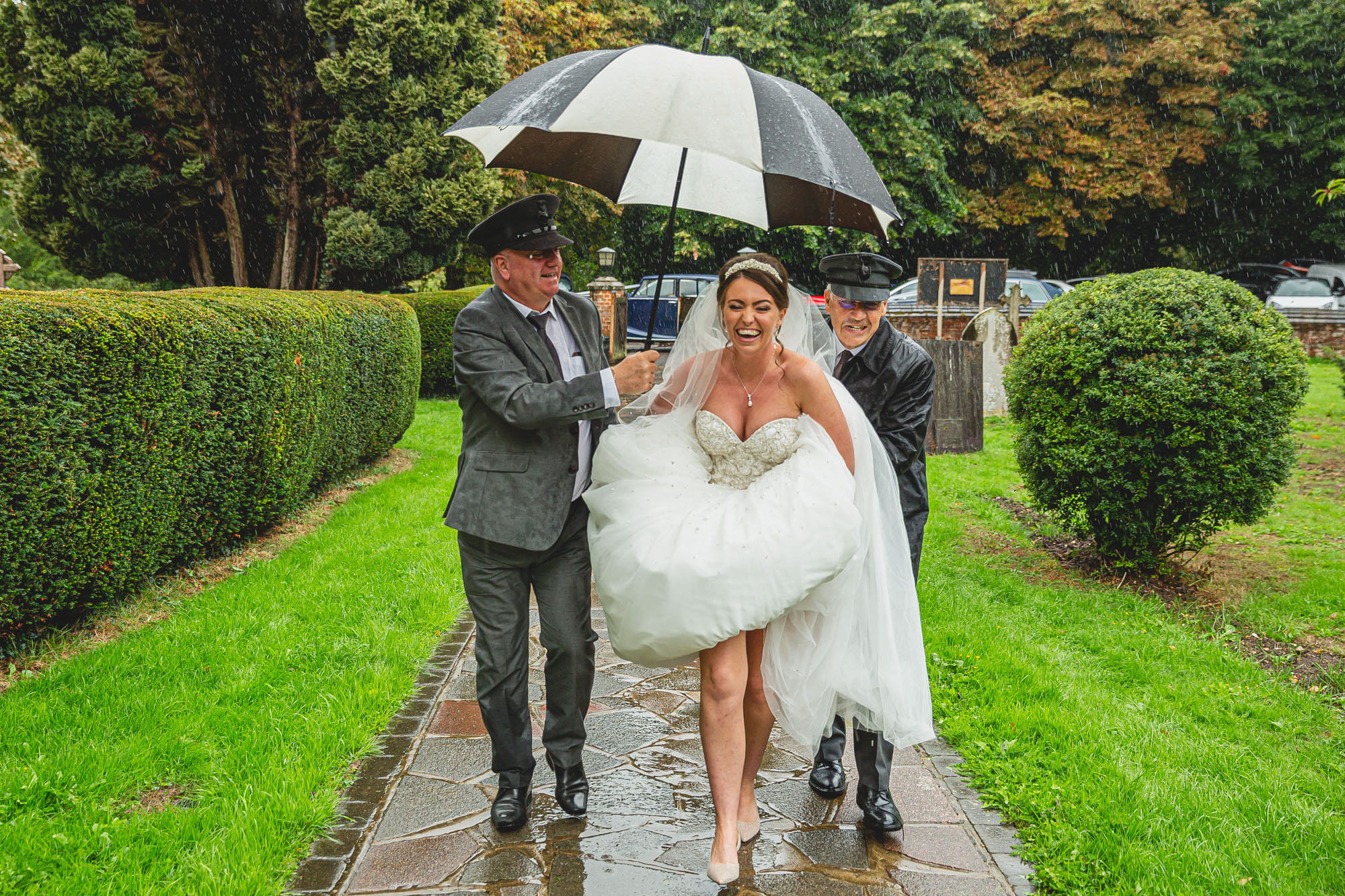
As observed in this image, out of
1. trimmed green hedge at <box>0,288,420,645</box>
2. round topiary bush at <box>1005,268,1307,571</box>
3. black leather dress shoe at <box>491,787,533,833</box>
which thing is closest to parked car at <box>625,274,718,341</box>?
trimmed green hedge at <box>0,288,420,645</box>

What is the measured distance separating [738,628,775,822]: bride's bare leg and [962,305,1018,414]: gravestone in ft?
38.5

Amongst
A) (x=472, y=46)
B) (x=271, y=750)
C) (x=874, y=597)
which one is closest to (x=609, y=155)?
(x=874, y=597)

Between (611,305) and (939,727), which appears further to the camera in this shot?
(611,305)

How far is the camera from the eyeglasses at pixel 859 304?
12.7 ft

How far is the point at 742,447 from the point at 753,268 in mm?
653

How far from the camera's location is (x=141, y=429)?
546 cm

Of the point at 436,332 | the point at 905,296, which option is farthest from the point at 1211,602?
the point at 905,296

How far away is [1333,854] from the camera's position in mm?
3309

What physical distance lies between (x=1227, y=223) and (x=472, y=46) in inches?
1120

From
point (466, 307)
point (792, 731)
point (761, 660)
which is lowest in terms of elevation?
point (792, 731)

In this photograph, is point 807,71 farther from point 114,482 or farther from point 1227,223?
point 114,482

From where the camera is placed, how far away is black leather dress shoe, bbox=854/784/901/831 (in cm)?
351

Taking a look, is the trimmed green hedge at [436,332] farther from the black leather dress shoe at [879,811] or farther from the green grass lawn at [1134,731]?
the black leather dress shoe at [879,811]

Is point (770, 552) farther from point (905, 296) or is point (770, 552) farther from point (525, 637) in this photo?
point (905, 296)
